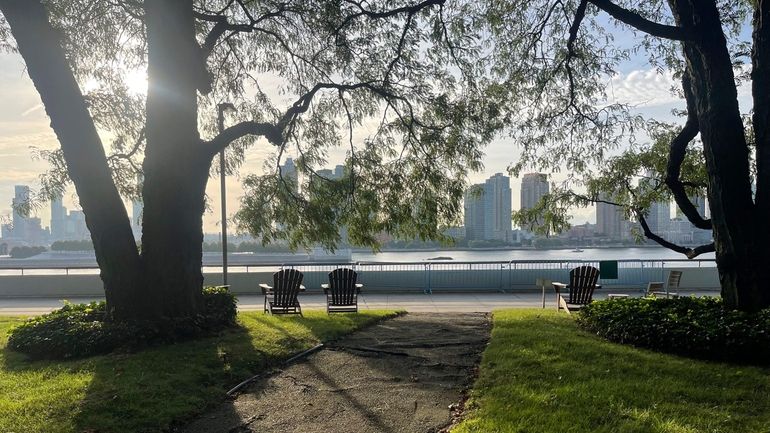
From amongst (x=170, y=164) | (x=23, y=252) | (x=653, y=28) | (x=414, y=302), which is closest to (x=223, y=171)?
(x=170, y=164)

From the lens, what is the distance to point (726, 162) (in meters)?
7.52

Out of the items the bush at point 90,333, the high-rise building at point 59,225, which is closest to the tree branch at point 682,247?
the bush at point 90,333

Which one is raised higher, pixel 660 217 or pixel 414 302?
pixel 660 217

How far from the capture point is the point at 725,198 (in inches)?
295

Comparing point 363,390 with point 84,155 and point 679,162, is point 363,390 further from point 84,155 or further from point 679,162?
point 679,162

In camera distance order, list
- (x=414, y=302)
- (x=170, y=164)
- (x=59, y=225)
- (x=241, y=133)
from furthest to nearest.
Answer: (x=59, y=225) < (x=414, y=302) < (x=241, y=133) < (x=170, y=164)

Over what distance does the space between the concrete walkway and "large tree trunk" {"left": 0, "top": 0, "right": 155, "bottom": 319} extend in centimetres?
744

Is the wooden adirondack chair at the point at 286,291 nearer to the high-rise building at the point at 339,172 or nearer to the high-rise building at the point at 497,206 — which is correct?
the high-rise building at the point at 339,172

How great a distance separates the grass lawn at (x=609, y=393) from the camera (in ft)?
13.6

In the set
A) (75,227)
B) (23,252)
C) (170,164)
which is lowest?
(23,252)

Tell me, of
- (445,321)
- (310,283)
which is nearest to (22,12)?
(445,321)

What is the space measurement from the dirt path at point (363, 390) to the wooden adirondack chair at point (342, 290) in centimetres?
341

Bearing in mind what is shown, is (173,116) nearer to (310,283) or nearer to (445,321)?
(445,321)

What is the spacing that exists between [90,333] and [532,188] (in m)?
8.71
